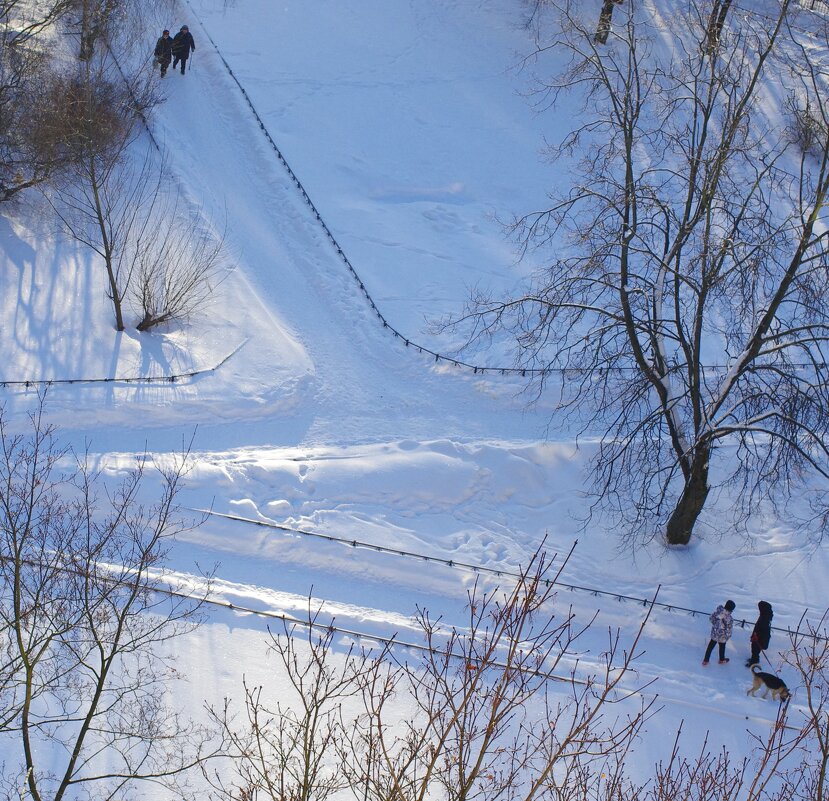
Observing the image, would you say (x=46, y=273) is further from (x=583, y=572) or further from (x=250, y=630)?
(x=583, y=572)

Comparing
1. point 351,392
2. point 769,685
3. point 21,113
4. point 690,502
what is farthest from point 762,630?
Answer: point 21,113

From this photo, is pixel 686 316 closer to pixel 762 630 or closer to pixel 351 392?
pixel 351 392

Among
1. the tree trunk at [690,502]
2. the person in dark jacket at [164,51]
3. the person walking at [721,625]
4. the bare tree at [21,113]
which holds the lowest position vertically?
the person walking at [721,625]

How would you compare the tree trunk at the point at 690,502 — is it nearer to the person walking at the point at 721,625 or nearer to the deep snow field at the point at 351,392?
the deep snow field at the point at 351,392

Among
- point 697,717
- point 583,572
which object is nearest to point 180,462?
point 583,572

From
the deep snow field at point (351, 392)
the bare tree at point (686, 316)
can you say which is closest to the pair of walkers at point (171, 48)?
the deep snow field at point (351, 392)

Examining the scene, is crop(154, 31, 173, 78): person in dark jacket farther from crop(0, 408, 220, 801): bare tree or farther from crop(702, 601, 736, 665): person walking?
crop(702, 601, 736, 665): person walking
